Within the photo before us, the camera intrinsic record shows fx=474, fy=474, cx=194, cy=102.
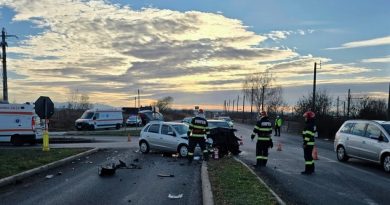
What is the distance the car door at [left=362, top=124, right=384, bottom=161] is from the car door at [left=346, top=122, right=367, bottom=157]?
21 centimetres

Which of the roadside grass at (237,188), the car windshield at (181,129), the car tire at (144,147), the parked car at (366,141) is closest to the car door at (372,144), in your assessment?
the parked car at (366,141)

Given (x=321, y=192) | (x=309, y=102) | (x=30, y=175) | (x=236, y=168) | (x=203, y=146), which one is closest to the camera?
(x=321, y=192)

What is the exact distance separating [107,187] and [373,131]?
33.5 ft

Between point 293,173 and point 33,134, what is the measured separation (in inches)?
756

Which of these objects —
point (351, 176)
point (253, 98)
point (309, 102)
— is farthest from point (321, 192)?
point (253, 98)

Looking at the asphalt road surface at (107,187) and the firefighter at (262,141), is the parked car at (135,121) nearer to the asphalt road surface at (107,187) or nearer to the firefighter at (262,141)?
the asphalt road surface at (107,187)

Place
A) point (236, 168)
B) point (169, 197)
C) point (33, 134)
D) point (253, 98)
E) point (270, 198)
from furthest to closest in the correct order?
point (253, 98)
point (33, 134)
point (236, 168)
point (169, 197)
point (270, 198)

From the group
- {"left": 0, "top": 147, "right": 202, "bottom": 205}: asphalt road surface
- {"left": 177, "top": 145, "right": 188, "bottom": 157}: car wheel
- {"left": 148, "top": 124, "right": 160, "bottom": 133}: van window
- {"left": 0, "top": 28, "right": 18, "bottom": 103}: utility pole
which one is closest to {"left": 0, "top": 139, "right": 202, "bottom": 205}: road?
{"left": 0, "top": 147, "right": 202, "bottom": 205}: asphalt road surface

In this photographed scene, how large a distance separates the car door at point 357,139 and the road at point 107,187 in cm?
612

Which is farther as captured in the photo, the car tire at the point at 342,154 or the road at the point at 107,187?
the car tire at the point at 342,154

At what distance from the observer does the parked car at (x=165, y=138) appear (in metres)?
20.5

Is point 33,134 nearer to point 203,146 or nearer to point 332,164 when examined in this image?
point 203,146

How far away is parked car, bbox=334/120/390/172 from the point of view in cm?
1584

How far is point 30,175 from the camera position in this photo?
13359mm
